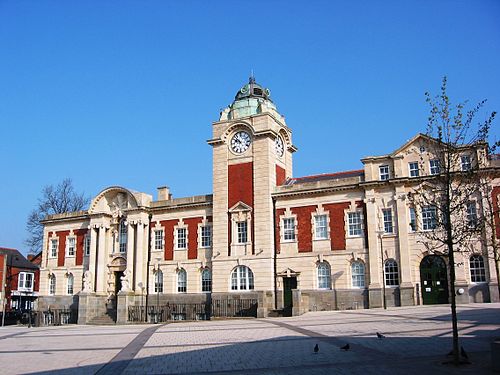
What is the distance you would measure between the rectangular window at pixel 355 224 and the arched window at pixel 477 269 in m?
6.70

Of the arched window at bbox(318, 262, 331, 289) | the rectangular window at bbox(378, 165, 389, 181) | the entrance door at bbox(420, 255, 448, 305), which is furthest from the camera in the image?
the arched window at bbox(318, 262, 331, 289)

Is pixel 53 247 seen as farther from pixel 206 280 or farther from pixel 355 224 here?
pixel 355 224

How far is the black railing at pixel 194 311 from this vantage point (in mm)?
33969

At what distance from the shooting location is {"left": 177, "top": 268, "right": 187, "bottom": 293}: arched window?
3869 centimetres

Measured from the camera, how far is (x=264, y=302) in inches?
1265

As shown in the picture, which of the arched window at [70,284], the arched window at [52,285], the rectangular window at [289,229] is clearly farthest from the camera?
the arched window at [52,285]

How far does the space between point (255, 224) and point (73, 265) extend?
17.5m

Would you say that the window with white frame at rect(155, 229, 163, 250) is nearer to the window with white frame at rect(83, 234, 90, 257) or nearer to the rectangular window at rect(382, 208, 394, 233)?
the window with white frame at rect(83, 234, 90, 257)

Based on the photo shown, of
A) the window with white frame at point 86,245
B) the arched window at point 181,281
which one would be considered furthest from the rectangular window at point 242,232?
the window with white frame at point 86,245

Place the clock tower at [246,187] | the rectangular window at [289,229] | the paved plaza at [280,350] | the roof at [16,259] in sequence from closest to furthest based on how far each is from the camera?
the paved plaza at [280,350], the rectangular window at [289,229], the clock tower at [246,187], the roof at [16,259]

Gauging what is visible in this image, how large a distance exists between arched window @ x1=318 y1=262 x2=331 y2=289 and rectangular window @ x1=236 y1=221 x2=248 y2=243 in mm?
5582

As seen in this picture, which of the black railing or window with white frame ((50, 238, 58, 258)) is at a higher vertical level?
window with white frame ((50, 238, 58, 258))

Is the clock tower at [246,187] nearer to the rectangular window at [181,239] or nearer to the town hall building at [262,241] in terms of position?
the town hall building at [262,241]

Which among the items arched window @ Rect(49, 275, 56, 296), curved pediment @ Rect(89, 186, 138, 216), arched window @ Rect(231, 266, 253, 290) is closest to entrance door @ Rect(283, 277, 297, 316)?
arched window @ Rect(231, 266, 253, 290)
